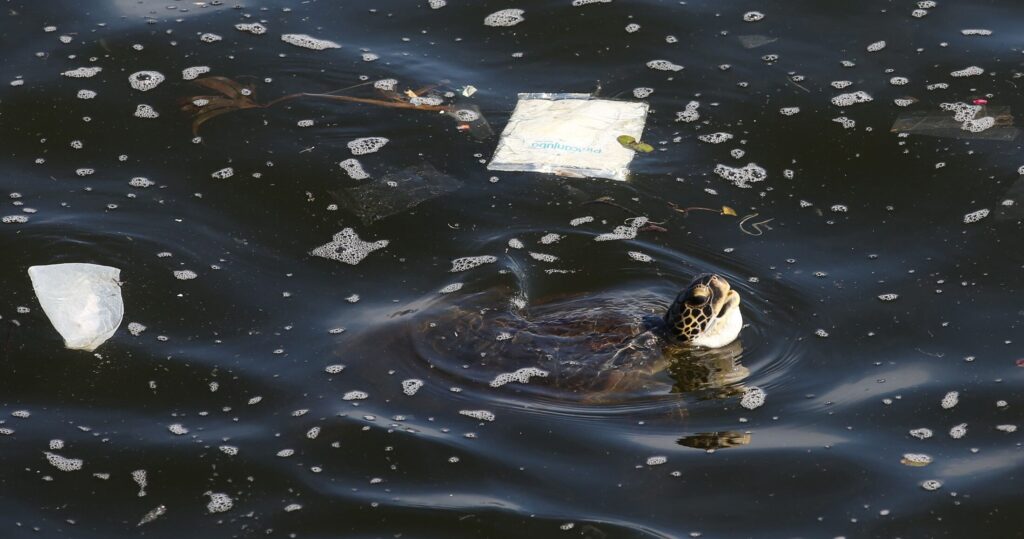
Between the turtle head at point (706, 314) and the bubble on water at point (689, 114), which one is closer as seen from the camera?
the turtle head at point (706, 314)

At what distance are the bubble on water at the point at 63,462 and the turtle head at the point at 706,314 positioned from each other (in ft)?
6.33

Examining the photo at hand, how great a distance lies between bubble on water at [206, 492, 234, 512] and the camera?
3426mm

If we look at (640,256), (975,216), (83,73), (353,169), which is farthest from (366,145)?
(975,216)

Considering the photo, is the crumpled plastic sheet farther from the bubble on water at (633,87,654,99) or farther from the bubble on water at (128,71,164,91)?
the bubble on water at (128,71,164,91)

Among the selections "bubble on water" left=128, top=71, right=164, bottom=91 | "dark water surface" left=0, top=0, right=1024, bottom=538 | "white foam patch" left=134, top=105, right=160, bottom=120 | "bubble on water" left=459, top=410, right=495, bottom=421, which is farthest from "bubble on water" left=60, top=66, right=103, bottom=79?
"bubble on water" left=459, top=410, right=495, bottom=421

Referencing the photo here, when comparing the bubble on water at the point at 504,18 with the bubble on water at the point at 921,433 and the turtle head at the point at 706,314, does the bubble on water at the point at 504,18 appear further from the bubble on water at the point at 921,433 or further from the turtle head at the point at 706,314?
the bubble on water at the point at 921,433

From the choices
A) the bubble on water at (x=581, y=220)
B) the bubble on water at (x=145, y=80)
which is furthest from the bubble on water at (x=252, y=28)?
the bubble on water at (x=581, y=220)

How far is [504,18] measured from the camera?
225 inches

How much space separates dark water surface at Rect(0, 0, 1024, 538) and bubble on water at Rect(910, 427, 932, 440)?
29 mm

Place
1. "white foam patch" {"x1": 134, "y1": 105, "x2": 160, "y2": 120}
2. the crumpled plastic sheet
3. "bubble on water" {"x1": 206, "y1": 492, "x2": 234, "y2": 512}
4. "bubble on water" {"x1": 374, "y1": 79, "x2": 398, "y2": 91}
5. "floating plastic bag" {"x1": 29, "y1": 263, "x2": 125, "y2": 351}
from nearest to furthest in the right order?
"bubble on water" {"x1": 206, "y1": 492, "x2": 234, "y2": 512} < "floating plastic bag" {"x1": 29, "y1": 263, "x2": 125, "y2": 351} < the crumpled plastic sheet < "white foam patch" {"x1": 134, "y1": 105, "x2": 160, "y2": 120} < "bubble on water" {"x1": 374, "y1": 79, "x2": 398, "y2": 91}

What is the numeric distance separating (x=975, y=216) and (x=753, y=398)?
1.40 metres

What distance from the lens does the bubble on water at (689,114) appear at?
5012 mm

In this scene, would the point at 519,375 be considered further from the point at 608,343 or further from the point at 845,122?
the point at 845,122

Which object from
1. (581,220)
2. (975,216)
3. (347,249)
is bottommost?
(347,249)
